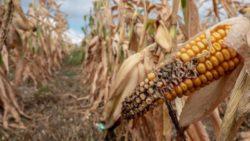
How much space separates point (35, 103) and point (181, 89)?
240 inches

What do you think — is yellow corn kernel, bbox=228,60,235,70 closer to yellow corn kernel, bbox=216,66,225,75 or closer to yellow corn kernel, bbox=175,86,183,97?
yellow corn kernel, bbox=216,66,225,75

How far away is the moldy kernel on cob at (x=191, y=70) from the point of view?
1.74 metres

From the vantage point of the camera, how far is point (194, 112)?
1.97 metres

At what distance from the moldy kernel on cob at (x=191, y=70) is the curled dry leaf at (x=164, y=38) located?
69cm

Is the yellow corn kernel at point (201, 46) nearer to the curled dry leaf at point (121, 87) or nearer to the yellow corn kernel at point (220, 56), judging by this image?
the yellow corn kernel at point (220, 56)

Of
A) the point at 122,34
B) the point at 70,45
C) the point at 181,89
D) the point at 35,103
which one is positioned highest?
the point at 181,89

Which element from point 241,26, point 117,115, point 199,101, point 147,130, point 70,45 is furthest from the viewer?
point 70,45

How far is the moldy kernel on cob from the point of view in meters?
1.74

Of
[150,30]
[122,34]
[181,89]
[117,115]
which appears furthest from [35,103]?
[181,89]

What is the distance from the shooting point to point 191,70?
1744mm

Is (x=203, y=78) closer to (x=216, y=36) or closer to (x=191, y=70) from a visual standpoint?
(x=191, y=70)

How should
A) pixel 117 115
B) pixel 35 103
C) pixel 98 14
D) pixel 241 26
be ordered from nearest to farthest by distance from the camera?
1. pixel 241 26
2. pixel 117 115
3. pixel 35 103
4. pixel 98 14

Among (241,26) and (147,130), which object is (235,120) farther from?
(147,130)

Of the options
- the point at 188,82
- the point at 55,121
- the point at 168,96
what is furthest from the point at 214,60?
the point at 55,121
